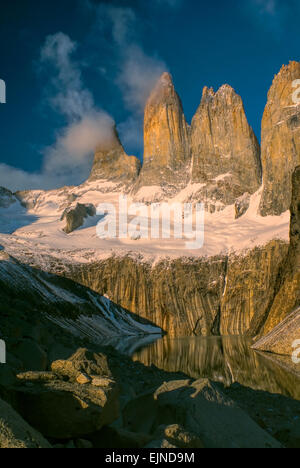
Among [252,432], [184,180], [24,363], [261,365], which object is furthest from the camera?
[184,180]

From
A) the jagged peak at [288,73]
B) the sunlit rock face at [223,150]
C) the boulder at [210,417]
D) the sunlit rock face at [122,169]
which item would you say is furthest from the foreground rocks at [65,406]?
the sunlit rock face at [122,169]

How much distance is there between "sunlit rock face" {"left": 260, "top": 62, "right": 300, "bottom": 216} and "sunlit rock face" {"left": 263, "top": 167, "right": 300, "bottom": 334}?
77.1m

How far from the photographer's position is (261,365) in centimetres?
2475

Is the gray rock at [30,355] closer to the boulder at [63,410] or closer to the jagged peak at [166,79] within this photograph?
the boulder at [63,410]

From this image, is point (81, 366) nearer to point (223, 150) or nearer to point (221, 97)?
point (223, 150)

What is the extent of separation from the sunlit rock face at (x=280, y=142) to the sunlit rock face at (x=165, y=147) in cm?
4231

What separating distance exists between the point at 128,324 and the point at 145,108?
114 m

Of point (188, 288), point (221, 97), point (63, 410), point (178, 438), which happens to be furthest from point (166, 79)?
point (178, 438)

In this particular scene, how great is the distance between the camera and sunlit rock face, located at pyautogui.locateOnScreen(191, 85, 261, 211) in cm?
13850

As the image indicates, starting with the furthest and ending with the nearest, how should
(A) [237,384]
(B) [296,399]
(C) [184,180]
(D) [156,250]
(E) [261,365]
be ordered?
(C) [184,180]
(D) [156,250]
(E) [261,365]
(A) [237,384]
(B) [296,399]

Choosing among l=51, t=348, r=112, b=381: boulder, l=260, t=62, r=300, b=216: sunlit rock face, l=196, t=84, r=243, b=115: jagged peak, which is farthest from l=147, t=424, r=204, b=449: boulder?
l=196, t=84, r=243, b=115: jagged peak

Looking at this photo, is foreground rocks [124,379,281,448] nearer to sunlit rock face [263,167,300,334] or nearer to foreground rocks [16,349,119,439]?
foreground rocks [16,349,119,439]
